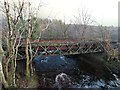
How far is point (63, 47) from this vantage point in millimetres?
21750

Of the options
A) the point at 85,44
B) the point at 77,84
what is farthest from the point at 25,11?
the point at 85,44

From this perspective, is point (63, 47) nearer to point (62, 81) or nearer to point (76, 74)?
point (76, 74)

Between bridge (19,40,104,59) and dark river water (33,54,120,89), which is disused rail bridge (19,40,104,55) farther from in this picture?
dark river water (33,54,120,89)

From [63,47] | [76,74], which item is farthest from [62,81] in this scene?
[63,47]

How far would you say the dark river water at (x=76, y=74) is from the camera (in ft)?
48.3

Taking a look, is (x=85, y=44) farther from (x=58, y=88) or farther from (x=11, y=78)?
(x=11, y=78)

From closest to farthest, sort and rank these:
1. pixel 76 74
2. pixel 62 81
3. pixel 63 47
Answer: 1. pixel 62 81
2. pixel 76 74
3. pixel 63 47

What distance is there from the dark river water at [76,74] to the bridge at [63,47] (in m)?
1.56

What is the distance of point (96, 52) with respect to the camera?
81.3ft

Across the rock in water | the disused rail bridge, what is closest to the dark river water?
the rock in water

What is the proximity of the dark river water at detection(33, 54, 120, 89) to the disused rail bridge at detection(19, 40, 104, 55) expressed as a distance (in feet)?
5.10

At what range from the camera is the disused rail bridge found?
19520 millimetres

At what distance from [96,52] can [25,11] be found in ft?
50.7

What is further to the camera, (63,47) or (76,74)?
(63,47)
